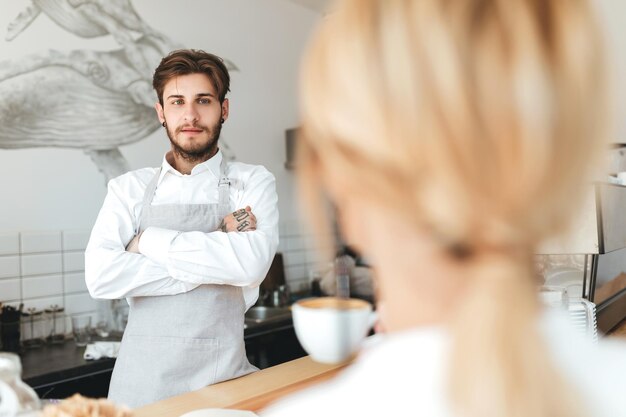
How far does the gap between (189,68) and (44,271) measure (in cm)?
138

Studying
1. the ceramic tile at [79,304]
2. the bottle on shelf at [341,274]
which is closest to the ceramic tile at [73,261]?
the ceramic tile at [79,304]

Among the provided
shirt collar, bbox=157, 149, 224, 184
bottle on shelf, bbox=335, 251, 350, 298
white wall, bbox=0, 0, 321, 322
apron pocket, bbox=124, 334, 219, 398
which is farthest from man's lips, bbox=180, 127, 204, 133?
bottle on shelf, bbox=335, 251, 350, 298

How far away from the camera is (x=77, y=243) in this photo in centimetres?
270

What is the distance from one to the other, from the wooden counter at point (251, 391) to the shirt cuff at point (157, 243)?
484 mm

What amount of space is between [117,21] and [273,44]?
1.26 meters

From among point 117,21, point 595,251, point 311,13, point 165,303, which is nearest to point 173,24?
point 117,21

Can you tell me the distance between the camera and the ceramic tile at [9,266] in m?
2.43

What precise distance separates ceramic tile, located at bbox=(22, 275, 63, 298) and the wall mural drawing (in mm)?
583

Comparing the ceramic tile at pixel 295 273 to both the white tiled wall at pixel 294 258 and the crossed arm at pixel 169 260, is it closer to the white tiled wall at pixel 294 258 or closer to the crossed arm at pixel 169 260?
the white tiled wall at pixel 294 258

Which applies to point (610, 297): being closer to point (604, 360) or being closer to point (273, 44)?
point (604, 360)

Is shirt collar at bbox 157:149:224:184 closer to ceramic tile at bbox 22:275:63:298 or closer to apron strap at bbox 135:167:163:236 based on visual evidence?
apron strap at bbox 135:167:163:236

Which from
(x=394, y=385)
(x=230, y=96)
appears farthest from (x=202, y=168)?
(x=230, y=96)

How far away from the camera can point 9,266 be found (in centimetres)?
245

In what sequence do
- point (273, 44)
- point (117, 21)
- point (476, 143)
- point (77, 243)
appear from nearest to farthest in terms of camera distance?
point (476, 143)
point (77, 243)
point (117, 21)
point (273, 44)
